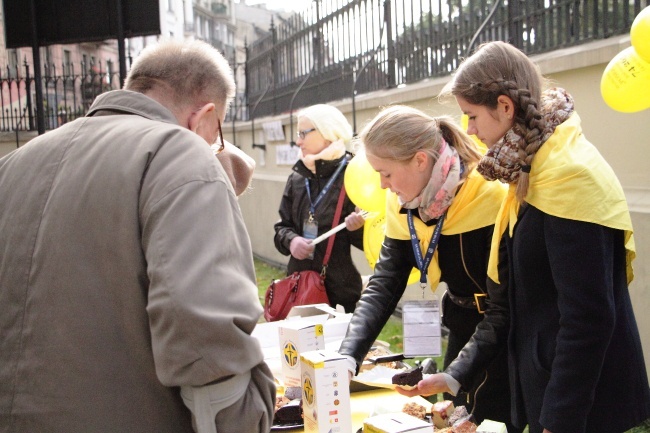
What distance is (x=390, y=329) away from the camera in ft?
21.8

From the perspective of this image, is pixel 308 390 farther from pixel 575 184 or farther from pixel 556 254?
pixel 575 184

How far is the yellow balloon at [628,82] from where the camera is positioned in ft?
9.37

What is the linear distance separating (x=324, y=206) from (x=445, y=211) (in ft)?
5.65

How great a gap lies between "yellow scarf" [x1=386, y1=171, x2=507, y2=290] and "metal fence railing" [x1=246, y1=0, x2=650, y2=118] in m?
→ 0.98

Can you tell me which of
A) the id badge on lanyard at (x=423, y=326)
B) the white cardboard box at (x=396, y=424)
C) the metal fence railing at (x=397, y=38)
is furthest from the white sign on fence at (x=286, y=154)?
the white cardboard box at (x=396, y=424)

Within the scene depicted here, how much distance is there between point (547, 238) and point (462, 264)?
2.16 ft

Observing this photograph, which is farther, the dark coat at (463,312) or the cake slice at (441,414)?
the dark coat at (463,312)

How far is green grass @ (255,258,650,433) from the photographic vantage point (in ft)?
13.7

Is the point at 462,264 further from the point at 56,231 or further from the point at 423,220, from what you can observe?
the point at 56,231

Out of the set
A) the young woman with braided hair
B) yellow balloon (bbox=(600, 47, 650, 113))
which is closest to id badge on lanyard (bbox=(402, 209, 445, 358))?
the young woman with braided hair

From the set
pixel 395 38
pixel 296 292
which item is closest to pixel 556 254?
pixel 296 292

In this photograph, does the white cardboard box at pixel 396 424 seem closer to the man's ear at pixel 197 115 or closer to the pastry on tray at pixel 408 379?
the pastry on tray at pixel 408 379

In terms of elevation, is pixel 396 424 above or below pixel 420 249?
below

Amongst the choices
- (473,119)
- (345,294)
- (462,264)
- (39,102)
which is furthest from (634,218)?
(39,102)
